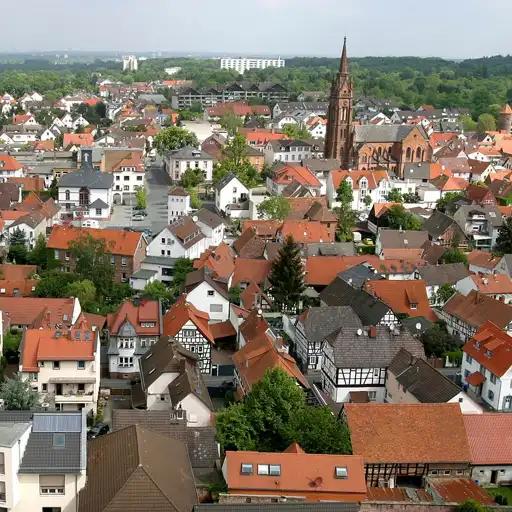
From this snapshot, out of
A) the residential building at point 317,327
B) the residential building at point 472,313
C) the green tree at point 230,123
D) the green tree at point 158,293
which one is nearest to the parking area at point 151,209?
the green tree at point 158,293

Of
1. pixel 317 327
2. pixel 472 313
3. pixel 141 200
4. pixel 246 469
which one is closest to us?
pixel 246 469

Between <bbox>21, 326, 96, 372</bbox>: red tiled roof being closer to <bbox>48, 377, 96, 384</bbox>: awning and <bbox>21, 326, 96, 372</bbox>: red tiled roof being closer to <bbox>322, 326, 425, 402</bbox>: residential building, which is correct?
<bbox>48, 377, 96, 384</bbox>: awning

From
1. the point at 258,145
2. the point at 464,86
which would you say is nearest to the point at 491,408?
the point at 258,145

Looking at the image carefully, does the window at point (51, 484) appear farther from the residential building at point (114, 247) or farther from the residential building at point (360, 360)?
the residential building at point (114, 247)

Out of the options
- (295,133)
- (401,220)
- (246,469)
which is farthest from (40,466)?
(295,133)

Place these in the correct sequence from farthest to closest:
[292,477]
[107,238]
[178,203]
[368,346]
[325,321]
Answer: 1. [178,203]
2. [107,238]
3. [325,321]
4. [368,346]
5. [292,477]

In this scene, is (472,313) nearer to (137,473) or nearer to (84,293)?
(84,293)
